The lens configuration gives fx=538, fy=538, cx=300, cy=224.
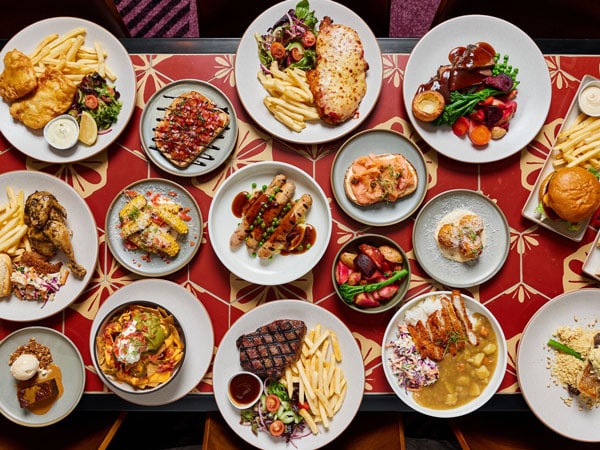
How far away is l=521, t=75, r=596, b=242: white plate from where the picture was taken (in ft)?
12.2

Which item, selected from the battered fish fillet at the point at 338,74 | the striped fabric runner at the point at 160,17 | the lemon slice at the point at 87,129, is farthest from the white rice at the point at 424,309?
the striped fabric runner at the point at 160,17

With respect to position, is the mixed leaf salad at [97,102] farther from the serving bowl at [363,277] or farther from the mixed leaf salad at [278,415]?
the mixed leaf salad at [278,415]

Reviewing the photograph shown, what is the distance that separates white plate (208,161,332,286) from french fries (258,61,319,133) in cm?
32

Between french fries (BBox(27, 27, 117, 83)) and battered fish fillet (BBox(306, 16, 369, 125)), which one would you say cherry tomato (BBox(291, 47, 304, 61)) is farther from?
french fries (BBox(27, 27, 117, 83))

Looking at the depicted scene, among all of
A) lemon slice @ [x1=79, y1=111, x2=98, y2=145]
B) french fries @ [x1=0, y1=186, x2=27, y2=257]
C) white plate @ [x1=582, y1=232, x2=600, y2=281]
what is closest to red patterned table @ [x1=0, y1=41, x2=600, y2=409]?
white plate @ [x1=582, y1=232, x2=600, y2=281]

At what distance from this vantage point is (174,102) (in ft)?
12.2

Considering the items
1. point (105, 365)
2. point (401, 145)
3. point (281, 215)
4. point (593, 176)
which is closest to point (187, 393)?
point (105, 365)

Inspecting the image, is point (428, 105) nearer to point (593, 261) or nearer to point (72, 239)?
point (593, 261)

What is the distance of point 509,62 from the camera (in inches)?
148

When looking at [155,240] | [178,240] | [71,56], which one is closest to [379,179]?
[178,240]

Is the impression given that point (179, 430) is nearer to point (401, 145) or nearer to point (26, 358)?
point (26, 358)

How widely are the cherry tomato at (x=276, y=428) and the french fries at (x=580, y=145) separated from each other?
8.51 ft

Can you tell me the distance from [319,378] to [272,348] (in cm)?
38

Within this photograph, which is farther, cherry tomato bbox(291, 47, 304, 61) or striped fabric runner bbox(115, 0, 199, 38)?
striped fabric runner bbox(115, 0, 199, 38)
